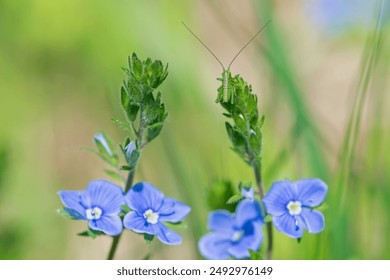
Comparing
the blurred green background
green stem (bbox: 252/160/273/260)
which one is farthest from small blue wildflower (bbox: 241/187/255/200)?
the blurred green background

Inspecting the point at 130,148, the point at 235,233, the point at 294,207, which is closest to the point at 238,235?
the point at 235,233

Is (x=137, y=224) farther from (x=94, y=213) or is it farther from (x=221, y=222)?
(x=221, y=222)

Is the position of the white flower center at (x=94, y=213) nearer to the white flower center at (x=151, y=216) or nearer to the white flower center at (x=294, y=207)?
the white flower center at (x=151, y=216)

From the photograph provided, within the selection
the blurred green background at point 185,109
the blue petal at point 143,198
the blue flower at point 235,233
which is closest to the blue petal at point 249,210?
the blue flower at point 235,233

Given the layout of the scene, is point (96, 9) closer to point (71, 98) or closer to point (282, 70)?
point (71, 98)
